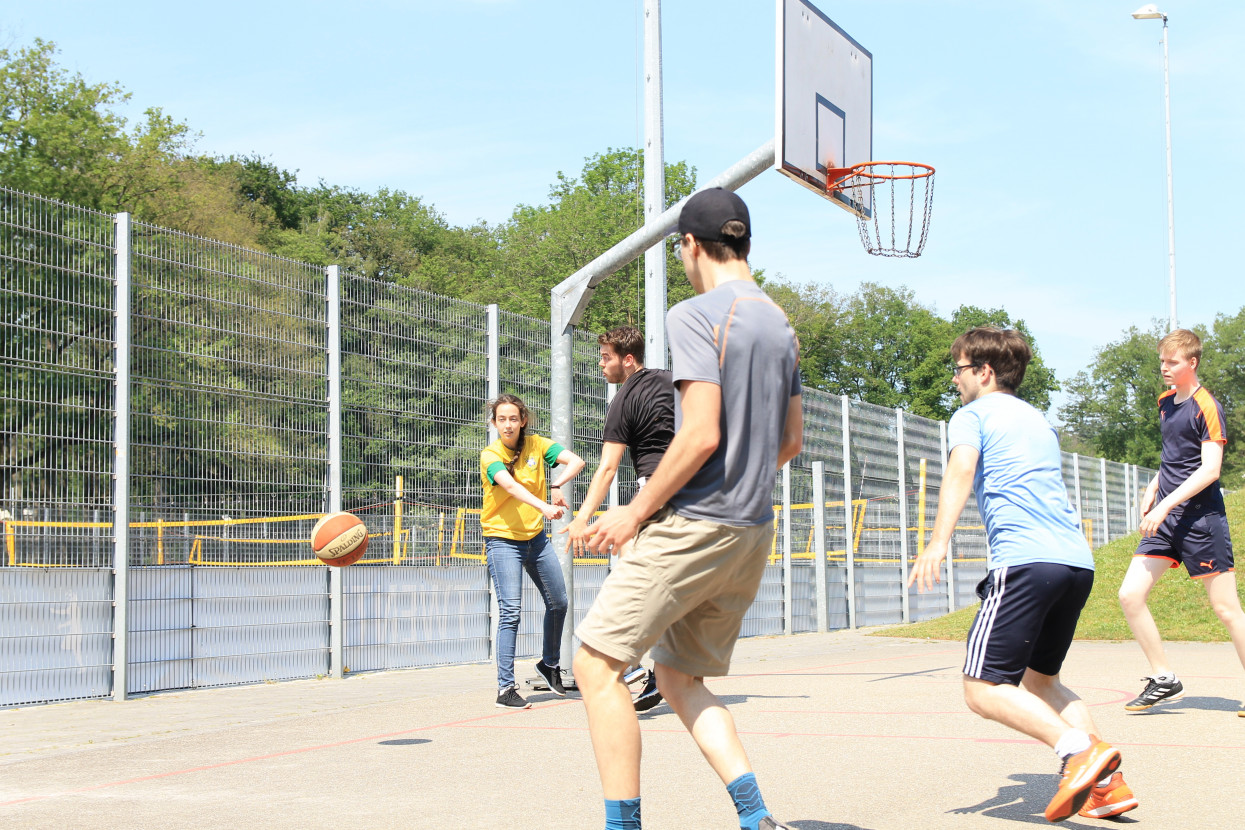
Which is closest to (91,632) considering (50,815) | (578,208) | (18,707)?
(18,707)

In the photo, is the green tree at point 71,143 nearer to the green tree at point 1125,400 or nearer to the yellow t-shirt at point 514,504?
the yellow t-shirt at point 514,504

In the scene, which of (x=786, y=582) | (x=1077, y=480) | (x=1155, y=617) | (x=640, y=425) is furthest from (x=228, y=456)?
(x=1077, y=480)

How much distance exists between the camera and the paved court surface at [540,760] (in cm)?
454

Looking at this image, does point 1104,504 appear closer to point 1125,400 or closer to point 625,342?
point 625,342

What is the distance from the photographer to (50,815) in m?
4.69

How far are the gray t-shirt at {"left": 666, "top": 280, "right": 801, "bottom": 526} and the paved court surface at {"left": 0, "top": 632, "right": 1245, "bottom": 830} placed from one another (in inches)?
54.3

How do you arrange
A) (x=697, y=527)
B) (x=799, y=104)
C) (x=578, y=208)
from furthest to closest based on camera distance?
(x=578, y=208), (x=799, y=104), (x=697, y=527)

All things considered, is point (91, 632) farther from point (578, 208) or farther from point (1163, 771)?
point (578, 208)

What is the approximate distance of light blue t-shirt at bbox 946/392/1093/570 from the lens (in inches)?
171

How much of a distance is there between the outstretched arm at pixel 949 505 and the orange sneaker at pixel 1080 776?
705 mm

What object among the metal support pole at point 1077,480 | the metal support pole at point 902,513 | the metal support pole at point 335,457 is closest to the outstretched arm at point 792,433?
the metal support pole at point 335,457

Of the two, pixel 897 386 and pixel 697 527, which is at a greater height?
pixel 897 386

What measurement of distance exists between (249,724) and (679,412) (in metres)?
4.68

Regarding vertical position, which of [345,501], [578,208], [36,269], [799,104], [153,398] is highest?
[578,208]
